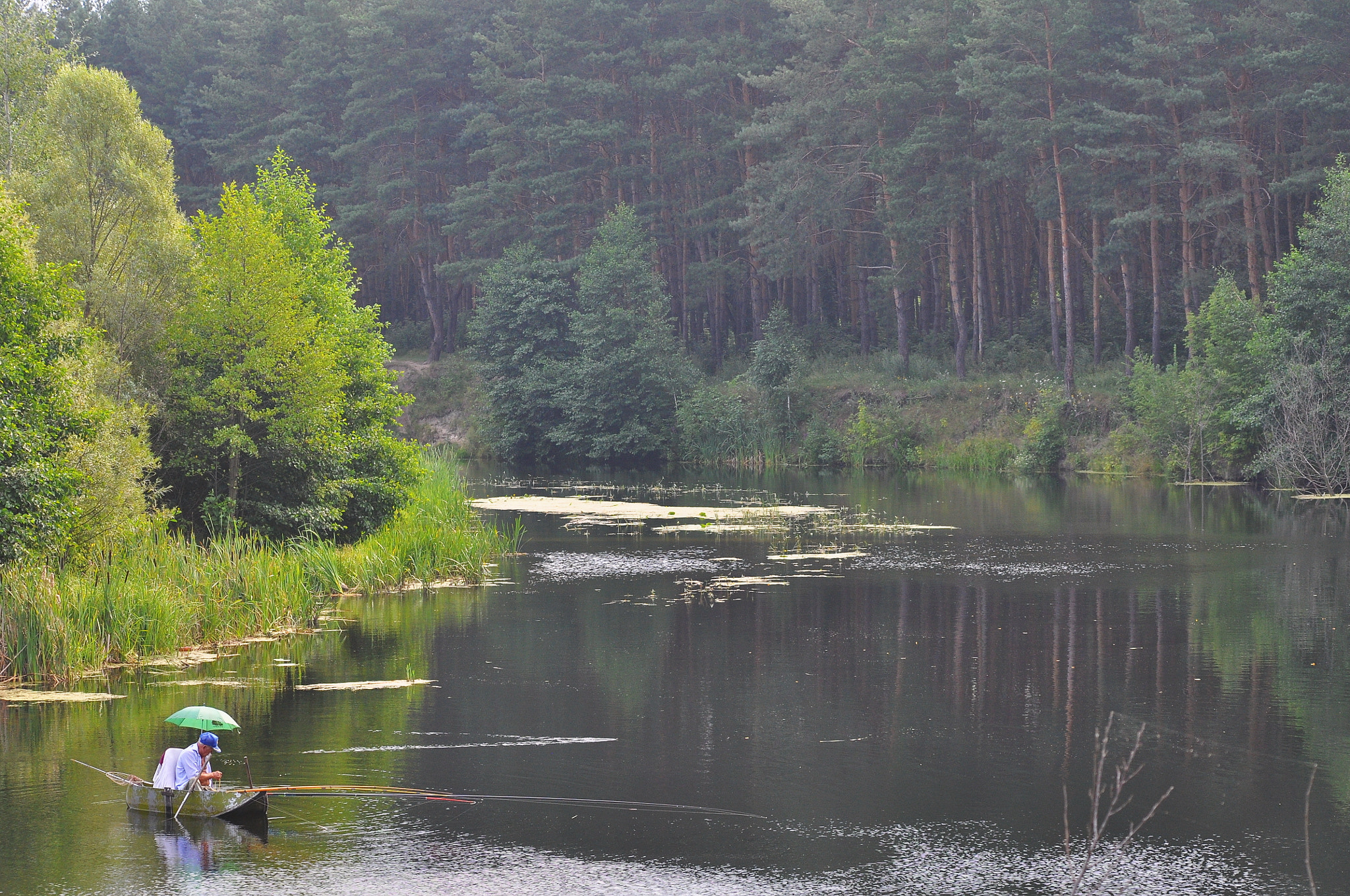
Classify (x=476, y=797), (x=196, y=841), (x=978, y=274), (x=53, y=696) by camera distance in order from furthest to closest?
(x=978, y=274), (x=53, y=696), (x=476, y=797), (x=196, y=841)

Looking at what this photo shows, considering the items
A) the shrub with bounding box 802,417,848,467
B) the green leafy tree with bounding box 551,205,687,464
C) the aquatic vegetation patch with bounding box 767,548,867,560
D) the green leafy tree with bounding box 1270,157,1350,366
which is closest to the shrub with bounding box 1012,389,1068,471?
the shrub with bounding box 802,417,848,467

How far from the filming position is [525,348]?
208 feet

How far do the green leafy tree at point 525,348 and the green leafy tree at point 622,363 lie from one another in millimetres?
1524

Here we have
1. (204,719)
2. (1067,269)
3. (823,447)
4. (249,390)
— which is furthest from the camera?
(823,447)

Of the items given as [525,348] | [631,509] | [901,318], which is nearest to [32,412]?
[631,509]

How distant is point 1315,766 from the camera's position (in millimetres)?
12141

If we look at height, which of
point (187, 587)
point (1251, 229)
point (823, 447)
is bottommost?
point (187, 587)

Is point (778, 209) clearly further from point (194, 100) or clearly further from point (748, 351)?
point (194, 100)

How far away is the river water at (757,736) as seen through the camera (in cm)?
987

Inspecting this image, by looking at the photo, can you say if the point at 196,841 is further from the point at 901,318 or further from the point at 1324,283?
the point at 901,318

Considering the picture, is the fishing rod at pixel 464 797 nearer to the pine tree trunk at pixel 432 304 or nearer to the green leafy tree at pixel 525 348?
the green leafy tree at pixel 525 348

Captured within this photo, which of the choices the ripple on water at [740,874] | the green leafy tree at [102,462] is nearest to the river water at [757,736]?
the ripple on water at [740,874]

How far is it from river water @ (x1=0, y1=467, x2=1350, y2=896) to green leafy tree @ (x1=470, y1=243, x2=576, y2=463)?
1502 inches

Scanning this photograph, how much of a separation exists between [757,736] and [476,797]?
3144mm
